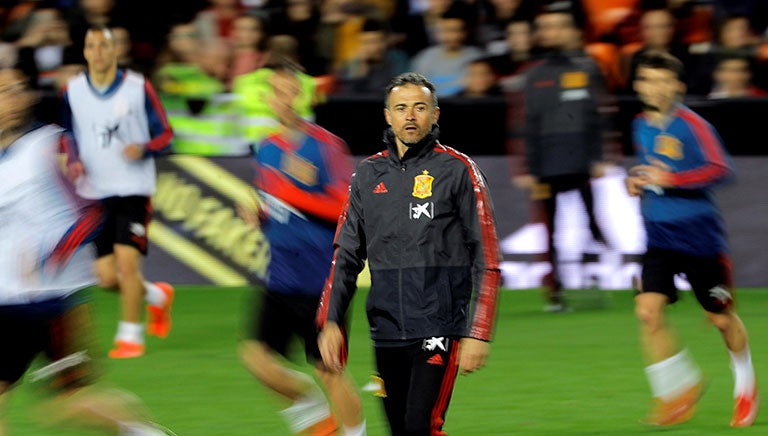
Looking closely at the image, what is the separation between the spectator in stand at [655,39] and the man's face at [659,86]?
566 cm

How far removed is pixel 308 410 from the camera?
7727mm

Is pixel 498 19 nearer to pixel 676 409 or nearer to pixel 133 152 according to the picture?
pixel 133 152

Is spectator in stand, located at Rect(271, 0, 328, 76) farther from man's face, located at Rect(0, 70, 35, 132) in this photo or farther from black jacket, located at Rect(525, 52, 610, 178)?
man's face, located at Rect(0, 70, 35, 132)

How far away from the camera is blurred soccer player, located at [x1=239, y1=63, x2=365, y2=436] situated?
7.69m

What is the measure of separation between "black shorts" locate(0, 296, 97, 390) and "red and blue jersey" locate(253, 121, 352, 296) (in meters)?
1.19

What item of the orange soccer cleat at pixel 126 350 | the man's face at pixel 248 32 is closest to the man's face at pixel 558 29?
the man's face at pixel 248 32

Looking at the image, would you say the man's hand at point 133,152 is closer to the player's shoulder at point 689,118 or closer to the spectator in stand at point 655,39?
the player's shoulder at point 689,118

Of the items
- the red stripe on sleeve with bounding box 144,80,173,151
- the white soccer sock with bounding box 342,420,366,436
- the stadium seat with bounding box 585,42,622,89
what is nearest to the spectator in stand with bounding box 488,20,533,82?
the stadium seat with bounding box 585,42,622,89

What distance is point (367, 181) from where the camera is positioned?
21.1 feet

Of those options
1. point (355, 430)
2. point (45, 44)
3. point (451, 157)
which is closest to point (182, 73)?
point (45, 44)

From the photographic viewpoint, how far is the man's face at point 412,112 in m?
6.28

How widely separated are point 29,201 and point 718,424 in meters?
3.86

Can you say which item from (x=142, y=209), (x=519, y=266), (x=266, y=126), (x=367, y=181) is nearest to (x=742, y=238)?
(x=519, y=266)

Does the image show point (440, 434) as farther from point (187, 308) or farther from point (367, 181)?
point (187, 308)
